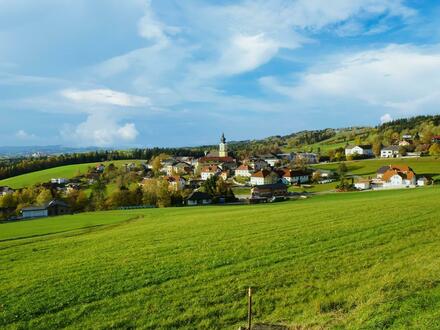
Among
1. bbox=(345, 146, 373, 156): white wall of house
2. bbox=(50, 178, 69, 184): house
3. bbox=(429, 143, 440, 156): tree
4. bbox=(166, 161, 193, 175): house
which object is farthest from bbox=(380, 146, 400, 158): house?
bbox=(50, 178, 69, 184): house

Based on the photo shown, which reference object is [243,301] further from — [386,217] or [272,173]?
[272,173]

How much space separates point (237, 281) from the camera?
1488 centimetres

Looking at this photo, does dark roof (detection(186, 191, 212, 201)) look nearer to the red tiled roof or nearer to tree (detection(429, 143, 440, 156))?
the red tiled roof

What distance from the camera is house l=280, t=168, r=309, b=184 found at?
122938 mm

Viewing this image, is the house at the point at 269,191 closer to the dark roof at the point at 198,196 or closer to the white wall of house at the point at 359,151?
the dark roof at the point at 198,196

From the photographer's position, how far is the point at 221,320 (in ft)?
37.7

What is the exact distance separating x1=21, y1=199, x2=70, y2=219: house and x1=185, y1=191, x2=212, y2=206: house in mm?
28905

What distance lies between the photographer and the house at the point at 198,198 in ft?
301

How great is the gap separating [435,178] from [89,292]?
3814 inches

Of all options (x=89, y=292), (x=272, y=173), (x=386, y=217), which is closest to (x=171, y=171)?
(x=272, y=173)

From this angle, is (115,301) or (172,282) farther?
(172,282)

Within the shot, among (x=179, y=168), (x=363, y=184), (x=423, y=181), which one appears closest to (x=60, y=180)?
(x=179, y=168)

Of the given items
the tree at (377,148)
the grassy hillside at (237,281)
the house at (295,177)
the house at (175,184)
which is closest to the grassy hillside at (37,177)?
the house at (175,184)

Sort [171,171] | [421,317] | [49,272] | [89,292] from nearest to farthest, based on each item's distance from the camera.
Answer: [421,317]
[89,292]
[49,272]
[171,171]
